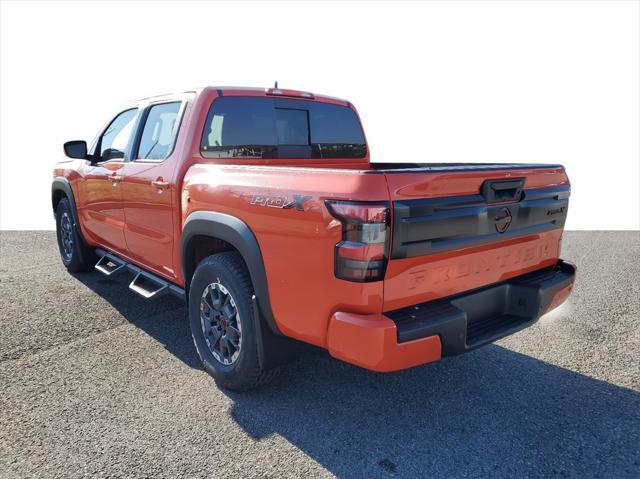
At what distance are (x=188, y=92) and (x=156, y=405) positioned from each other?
2.28m

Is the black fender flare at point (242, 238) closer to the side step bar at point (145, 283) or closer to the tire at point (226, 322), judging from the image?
the tire at point (226, 322)

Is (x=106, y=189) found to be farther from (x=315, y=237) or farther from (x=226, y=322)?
(x=315, y=237)

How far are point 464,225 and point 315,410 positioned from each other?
4.77 ft

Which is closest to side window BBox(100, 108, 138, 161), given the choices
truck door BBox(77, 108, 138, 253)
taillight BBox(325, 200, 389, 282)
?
truck door BBox(77, 108, 138, 253)

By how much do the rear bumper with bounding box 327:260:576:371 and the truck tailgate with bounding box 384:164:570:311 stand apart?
7cm

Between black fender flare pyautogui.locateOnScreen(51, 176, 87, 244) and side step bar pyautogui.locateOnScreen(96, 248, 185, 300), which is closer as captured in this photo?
side step bar pyautogui.locateOnScreen(96, 248, 185, 300)

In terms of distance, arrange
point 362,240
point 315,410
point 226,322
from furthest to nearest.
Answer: point 226,322
point 315,410
point 362,240

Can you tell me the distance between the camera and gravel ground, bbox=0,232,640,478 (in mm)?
Answer: 2385

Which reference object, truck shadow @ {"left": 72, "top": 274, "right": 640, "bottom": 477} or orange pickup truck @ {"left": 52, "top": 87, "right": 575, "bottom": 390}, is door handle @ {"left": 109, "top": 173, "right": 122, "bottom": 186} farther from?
truck shadow @ {"left": 72, "top": 274, "right": 640, "bottom": 477}

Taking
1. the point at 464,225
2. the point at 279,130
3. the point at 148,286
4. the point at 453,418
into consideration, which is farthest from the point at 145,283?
the point at 464,225

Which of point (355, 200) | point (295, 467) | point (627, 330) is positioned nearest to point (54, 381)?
point (295, 467)

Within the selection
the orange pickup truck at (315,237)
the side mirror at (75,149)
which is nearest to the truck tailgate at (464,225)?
the orange pickup truck at (315,237)

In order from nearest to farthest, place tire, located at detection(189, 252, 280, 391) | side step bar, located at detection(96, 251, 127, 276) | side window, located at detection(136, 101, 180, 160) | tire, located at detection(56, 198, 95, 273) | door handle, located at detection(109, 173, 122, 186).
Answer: tire, located at detection(189, 252, 280, 391) < side window, located at detection(136, 101, 180, 160) < door handle, located at detection(109, 173, 122, 186) < side step bar, located at detection(96, 251, 127, 276) < tire, located at detection(56, 198, 95, 273)

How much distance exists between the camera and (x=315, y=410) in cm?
286
